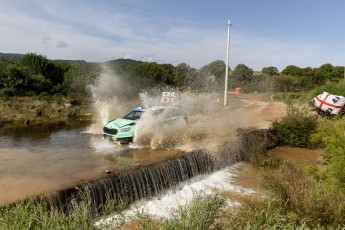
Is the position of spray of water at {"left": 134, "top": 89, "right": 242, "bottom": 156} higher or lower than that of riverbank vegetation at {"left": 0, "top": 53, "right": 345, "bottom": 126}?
lower

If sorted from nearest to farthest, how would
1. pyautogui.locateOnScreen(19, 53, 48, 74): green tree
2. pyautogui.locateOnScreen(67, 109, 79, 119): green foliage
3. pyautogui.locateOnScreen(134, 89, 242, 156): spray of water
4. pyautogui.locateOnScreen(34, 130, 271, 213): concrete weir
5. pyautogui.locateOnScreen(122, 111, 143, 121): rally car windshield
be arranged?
pyautogui.locateOnScreen(34, 130, 271, 213): concrete weir → pyautogui.locateOnScreen(134, 89, 242, 156): spray of water → pyautogui.locateOnScreen(122, 111, 143, 121): rally car windshield → pyautogui.locateOnScreen(67, 109, 79, 119): green foliage → pyautogui.locateOnScreen(19, 53, 48, 74): green tree

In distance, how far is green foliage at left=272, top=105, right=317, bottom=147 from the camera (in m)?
19.0

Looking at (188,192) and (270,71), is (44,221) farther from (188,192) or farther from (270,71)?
(270,71)

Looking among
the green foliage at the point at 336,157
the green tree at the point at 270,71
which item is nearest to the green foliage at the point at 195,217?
the green foliage at the point at 336,157

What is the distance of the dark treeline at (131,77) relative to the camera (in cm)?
3397

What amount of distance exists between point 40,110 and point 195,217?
2686 centimetres

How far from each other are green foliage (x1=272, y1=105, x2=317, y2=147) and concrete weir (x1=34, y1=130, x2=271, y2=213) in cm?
383

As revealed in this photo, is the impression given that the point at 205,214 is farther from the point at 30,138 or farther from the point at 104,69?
the point at 104,69

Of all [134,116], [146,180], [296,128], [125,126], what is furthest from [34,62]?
[146,180]

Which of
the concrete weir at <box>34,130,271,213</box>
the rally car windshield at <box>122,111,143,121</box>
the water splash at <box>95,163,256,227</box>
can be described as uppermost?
the rally car windshield at <box>122,111,143,121</box>

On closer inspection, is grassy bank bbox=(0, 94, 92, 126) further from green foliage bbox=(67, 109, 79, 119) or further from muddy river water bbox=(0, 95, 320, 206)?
muddy river water bbox=(0, 95, 320, 206)

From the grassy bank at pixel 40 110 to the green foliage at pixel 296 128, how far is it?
16.9m

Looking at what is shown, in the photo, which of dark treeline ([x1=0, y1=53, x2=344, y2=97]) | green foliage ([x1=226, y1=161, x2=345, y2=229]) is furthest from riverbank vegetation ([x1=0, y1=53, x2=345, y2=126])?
green foliage ([x1=226, y1=161, x2=345, y2=229])

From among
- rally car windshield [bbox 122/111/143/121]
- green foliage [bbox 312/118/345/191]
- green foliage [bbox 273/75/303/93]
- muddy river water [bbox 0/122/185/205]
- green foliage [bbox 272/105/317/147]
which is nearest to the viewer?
green foliage [bbox 312/118/345/191]
